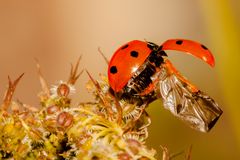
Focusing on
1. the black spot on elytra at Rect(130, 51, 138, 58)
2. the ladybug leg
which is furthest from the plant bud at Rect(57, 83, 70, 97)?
the ladybug leg

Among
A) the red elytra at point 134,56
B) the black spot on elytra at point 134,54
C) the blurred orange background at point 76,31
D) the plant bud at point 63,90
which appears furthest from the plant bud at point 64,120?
the blurred orange background at point 76,31

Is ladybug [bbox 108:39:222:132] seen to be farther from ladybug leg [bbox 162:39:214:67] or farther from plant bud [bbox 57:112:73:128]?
plant bud [bbox 57:112:73:128]

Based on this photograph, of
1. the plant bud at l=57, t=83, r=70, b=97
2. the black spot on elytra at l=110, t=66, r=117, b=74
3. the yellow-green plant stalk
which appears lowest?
the yellow-green plant stalk

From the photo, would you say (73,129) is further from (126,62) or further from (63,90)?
(126,62)

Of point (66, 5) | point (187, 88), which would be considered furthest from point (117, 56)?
point (66, 5)

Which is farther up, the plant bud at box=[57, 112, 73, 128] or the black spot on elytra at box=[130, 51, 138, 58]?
the black spot on elytra at box=[130, 51, 138, 58]

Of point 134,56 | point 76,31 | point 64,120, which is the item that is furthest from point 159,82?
point 76,31

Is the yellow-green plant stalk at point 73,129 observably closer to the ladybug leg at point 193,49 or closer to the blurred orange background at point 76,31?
the ladybug leg at point 193,49
